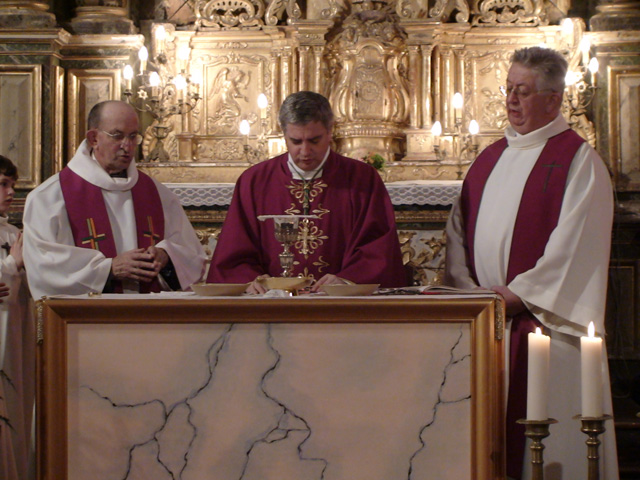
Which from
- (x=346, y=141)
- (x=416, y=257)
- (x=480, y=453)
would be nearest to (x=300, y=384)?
(x=480, y=453)

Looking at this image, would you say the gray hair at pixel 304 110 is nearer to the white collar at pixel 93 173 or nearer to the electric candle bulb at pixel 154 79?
the white collar at pixel 93 173

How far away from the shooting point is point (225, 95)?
310 inches

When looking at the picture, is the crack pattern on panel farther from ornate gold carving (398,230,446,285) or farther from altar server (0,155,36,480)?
ornate gold carving (398,230,446,285)

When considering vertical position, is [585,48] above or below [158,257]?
above

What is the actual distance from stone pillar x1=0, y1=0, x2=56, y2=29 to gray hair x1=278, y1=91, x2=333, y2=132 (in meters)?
3.89

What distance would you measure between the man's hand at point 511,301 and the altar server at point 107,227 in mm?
1429

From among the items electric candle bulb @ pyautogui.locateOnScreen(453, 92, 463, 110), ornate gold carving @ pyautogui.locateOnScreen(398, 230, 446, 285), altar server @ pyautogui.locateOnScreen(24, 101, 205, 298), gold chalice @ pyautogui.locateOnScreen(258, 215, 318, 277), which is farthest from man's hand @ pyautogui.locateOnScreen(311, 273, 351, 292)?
electric candle bulb @ pyautogui.locateOnScreen(453, 92, 463, 110)

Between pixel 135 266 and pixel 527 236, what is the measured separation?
1.62m

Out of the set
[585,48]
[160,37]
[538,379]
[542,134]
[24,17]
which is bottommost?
[538,379]

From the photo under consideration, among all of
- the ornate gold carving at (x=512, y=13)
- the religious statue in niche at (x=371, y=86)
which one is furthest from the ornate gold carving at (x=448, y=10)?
the religious statue in niche at (x=371, y=86)

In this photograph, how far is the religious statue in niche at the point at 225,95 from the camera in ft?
25.8

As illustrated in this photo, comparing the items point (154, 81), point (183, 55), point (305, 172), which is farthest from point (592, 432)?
point (183, 55)

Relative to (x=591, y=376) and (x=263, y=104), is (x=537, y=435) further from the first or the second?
(x=263, y=104)

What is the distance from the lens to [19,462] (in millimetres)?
4227
